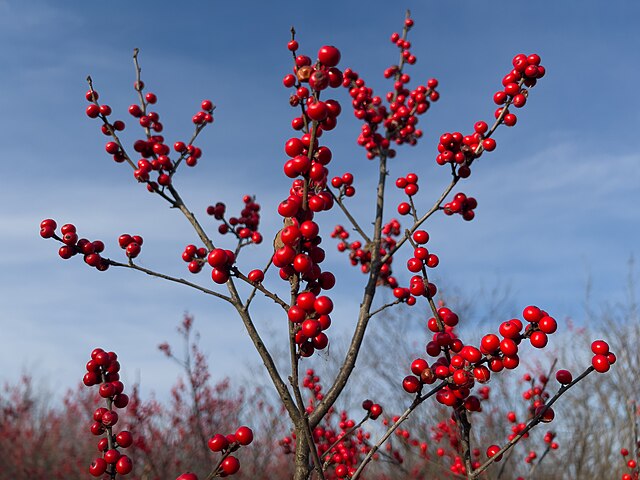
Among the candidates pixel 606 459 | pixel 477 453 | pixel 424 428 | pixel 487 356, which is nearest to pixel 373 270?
pixel 487 356

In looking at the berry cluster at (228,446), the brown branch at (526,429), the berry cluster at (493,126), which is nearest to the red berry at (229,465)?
the berry cluster at (228,446)

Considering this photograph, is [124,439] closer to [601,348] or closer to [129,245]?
[129,245]

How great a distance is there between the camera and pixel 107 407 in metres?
2.03

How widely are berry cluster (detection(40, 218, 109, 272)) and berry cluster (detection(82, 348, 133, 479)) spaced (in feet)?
1.91

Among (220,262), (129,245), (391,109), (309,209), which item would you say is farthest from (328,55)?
(391,109)

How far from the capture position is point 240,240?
12.5 ft

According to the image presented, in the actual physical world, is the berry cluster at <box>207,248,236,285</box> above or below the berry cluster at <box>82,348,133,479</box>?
above

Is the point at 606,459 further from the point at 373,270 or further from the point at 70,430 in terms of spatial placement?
the point at 70,430

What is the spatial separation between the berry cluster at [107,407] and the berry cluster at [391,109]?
9.78 feet

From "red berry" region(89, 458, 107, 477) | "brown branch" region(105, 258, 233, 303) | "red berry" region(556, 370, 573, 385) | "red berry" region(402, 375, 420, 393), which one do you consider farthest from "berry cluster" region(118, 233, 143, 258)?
"red berry" region(556, 370, 573, 385)

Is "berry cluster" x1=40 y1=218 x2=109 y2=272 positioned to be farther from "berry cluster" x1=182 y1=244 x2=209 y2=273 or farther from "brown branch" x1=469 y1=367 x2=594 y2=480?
"brown branch" x1=469 y1=367 x2=594 y2=480

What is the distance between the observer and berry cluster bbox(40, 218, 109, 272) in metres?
2.39

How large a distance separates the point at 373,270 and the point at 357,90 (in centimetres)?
201

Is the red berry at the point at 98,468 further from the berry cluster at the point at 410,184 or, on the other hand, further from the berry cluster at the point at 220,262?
the berry cluster at the point at 410,184
